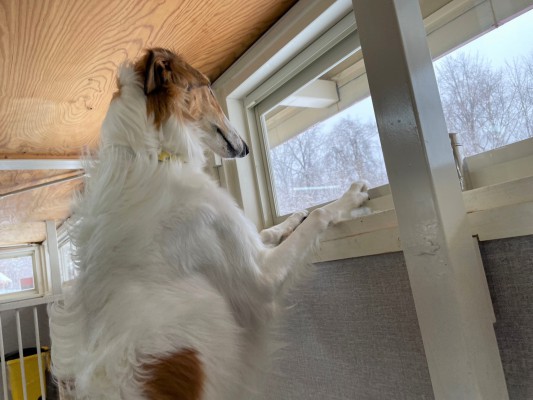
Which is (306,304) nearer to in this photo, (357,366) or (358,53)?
(357,366)

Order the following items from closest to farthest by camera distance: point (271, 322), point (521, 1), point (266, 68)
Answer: point (521, 1) < point (271, 322) < point (266, 68)

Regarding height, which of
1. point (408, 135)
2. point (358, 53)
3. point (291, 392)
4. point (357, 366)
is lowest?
point (291, 392)

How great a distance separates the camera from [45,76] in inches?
61.6

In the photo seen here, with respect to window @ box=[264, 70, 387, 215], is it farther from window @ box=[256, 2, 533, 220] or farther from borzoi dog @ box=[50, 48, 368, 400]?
borzoi dog @ box=[50, 48, 368, 400]

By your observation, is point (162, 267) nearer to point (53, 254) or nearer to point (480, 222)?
point (480, 222)

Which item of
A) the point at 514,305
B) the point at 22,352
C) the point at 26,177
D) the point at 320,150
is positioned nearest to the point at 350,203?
the point at 320,150

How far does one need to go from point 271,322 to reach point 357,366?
287 millimetres

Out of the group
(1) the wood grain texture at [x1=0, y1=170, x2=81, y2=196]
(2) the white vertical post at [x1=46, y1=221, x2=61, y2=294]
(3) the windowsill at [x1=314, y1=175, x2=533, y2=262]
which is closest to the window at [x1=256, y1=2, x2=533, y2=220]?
(3) the windowsill at [x1=314, y1=175, x2=533, y2=262]

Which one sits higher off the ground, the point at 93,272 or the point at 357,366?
the point at 93,272

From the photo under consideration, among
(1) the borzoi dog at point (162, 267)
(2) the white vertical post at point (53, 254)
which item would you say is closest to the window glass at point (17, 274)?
(2) the white vertical post at point (53, 254)

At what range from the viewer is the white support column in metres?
0.75

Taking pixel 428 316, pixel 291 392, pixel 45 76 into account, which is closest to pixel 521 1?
pixel 428 316

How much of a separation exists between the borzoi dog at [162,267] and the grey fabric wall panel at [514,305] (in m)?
0.49

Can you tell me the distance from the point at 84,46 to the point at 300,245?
3.44 ft
